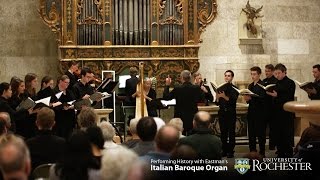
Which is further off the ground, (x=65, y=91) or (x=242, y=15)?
(x=242, y=15)

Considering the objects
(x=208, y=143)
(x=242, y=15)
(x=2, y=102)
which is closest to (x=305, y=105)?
(x=208, y=143)

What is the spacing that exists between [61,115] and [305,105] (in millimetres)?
4163

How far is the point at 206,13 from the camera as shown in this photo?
46.9 ft

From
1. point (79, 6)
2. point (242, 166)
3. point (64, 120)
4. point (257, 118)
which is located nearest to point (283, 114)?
point (257, 118)

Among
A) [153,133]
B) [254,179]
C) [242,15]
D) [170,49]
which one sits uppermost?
[242,15]

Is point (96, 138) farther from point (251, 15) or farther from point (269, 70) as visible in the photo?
point (251, 15)

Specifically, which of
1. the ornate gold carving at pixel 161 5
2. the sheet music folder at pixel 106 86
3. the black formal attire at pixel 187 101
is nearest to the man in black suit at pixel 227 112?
the black formal attire at pixel 187 101

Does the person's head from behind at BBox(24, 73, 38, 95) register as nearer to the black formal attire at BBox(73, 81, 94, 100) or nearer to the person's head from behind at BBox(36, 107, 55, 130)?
the black formal attire at BBox(73, 81, 94, 100)

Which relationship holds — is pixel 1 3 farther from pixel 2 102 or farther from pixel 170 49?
pixel 2 102

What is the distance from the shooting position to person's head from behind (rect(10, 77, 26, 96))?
8250mm

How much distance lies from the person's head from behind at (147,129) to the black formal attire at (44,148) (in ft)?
2.68

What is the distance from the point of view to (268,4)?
50.2 feet

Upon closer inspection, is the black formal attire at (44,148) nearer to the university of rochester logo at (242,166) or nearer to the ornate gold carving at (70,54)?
the university of rochester logo at (242,166)

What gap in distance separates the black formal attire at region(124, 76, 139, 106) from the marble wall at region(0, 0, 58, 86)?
2934 millimetres
